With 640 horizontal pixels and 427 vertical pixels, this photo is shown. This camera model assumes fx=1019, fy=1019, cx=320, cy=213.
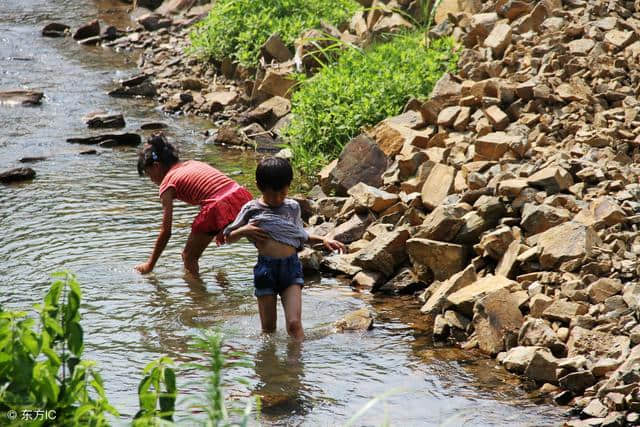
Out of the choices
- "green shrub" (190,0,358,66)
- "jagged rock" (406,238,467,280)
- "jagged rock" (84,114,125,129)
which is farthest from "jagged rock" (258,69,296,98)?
"jagged rock" (406,238,467,280)

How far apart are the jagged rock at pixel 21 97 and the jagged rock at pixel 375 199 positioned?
658 cm

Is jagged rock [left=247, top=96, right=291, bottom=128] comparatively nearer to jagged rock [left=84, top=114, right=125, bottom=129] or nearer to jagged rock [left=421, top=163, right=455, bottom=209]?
jagged rock [left=84, top=114, right=125, bottom=129]

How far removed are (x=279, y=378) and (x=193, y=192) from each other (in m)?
2.01

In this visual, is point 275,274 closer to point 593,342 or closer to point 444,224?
point 444,224

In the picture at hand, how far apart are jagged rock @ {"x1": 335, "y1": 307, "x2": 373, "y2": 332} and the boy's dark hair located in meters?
1.11

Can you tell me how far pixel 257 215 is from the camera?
6055 mm

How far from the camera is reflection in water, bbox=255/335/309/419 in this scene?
5.40 m

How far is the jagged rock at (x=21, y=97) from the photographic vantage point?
13.2 metres

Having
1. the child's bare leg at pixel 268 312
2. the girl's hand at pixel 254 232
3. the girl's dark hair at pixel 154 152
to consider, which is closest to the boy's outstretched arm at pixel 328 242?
the girl's hand at pixel 254 232

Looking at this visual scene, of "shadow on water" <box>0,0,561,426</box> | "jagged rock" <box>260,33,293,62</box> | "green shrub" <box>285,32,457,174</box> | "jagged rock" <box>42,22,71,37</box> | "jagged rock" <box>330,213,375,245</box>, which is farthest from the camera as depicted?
"jagged rock" <box>42,22,71,37</box>

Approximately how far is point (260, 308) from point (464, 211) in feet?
5.78

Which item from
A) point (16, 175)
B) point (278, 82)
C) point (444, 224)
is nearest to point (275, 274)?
point (444, 224)

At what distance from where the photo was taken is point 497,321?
608cm

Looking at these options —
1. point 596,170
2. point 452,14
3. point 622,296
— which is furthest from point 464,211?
point 452,14
